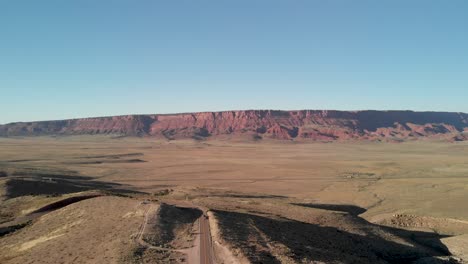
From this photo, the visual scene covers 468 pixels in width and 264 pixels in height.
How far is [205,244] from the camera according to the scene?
23.0 metres

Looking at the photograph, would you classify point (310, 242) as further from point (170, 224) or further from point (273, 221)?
point (170, 224)

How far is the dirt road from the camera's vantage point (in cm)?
2040

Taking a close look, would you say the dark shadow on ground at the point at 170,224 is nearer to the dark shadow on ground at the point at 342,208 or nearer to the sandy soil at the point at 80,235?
the sandy soil at the point at 80,235

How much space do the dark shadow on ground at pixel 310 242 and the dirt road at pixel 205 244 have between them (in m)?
1.05

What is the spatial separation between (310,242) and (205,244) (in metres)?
7.33

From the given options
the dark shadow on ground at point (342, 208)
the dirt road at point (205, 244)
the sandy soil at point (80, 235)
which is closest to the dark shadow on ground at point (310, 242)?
the dirt road at point (205, 244)

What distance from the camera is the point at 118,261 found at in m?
19.7

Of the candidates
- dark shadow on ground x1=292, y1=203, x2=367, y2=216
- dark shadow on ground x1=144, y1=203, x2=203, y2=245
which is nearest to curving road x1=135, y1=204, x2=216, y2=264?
dark shadow on ground x1=144, y1=203, x2=203, y2=245

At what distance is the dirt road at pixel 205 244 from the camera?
20403 mm

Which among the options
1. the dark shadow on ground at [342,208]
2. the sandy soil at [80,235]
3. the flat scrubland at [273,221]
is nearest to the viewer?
the sandy soil at [80,235]

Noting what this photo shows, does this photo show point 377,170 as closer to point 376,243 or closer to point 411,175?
point 411,175

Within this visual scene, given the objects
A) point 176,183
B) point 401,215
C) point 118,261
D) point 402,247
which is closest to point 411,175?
point 401,215

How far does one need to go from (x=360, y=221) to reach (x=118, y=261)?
75.4 ft

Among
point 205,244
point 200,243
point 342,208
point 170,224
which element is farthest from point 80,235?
point 342,208
